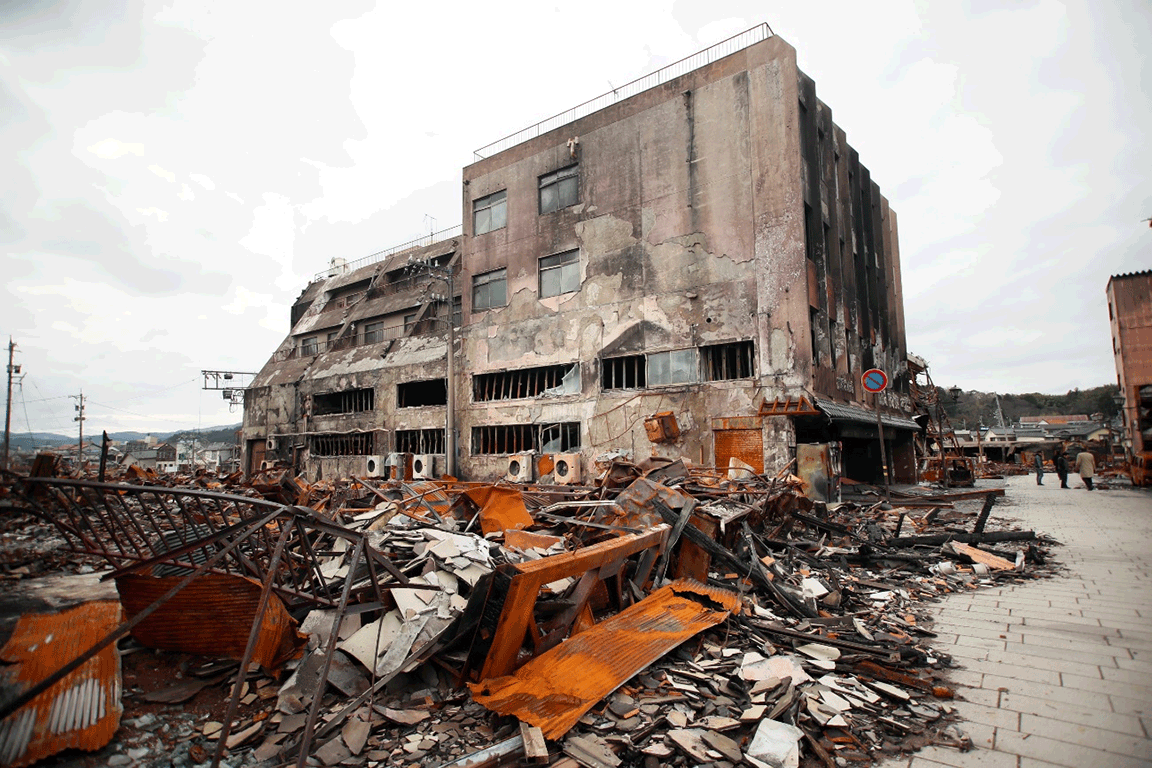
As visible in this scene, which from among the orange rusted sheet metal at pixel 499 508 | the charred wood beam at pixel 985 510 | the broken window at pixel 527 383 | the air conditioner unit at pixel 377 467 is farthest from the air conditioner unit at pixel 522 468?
the charred wood beam at pixel 985 510

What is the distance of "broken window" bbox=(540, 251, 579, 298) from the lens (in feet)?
57.8

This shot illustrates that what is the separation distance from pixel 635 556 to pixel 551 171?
16.1 m

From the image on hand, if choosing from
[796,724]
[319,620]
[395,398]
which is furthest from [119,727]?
[395,398]

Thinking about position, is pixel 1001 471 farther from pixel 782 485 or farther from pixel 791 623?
pixel 791 623

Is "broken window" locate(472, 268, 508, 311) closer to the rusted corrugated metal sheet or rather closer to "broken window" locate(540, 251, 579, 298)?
"broken window" locate(540, 251, 579, 298)

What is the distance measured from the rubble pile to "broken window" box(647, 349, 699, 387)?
956 centimetres

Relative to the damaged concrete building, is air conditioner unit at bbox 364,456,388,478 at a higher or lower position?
lower

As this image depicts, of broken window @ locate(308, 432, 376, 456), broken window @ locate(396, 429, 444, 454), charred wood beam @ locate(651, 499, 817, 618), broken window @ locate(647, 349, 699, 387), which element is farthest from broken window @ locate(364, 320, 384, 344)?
charred wood beam @ locate(651, 499, 817, 618)

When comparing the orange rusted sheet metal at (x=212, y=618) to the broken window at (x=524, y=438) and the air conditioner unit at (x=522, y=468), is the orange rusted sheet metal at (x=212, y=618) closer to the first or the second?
the broken window at (x=524, y=438)

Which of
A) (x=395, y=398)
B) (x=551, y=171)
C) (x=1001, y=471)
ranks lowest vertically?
(x=1001, y=471)

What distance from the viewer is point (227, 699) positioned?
11.1 feet

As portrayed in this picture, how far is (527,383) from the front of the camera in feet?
60.8

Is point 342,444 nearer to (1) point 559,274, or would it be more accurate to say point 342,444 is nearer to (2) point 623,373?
(1) point 559,274

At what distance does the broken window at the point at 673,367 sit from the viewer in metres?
15.0
